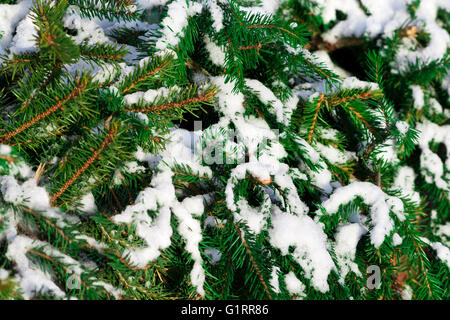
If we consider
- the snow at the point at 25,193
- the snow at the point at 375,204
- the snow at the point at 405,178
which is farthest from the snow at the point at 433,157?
the snow at the point at 25,193

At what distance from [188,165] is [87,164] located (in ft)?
0.59

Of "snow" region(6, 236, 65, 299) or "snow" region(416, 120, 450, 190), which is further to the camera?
"snow" region(416, 120, 450, 190)

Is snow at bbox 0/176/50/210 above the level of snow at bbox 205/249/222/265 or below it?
above

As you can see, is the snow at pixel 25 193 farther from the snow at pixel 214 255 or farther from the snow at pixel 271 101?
the snow at pixel 271 101

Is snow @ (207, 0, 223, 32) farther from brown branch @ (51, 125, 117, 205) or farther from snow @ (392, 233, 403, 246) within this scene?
snow @ (392, 233, 403, 246)

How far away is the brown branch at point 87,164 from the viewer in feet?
1.89

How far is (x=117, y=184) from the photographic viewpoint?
0.65 metres

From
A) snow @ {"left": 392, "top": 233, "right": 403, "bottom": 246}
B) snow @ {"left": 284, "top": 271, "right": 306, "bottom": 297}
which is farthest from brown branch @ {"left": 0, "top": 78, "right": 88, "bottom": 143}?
snow @ {"left": 392, "top": 233, "right": 403, "bottom": 246}

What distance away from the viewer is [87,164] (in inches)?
23.1

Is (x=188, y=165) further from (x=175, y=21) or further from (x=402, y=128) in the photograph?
(x=402, y=128)

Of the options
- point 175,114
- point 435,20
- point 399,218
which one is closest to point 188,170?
point 175,114

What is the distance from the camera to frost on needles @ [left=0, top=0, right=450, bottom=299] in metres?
0.55

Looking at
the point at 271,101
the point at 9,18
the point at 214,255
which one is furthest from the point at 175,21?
the point at 214,255

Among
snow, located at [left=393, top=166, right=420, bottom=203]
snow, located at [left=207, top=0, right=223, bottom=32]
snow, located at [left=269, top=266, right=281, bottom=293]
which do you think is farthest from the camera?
snow, located at [left=393, top=166, right=420, bottom=203]
